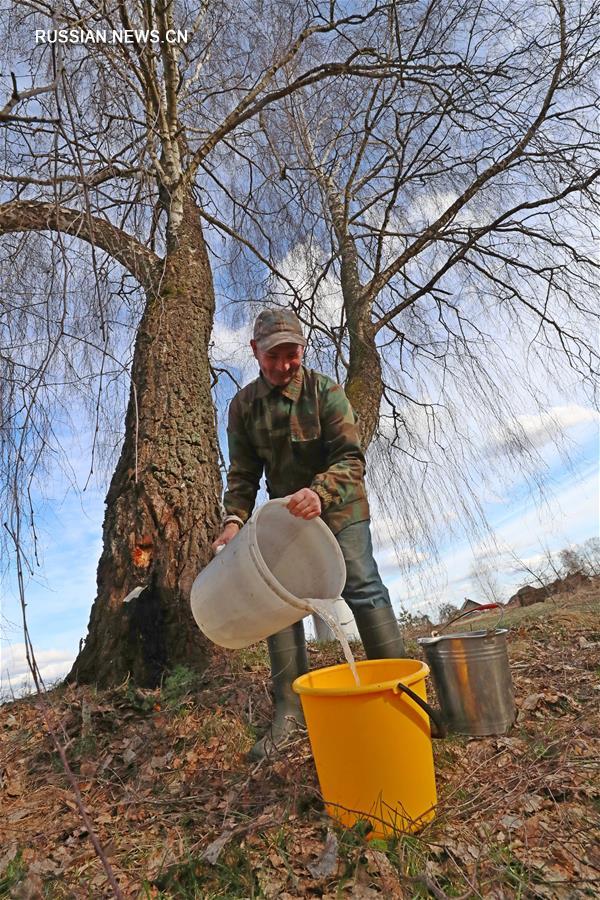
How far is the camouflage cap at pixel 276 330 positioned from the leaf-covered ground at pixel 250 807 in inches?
63.5

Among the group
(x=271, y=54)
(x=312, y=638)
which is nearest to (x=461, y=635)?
(x=312, y=638)

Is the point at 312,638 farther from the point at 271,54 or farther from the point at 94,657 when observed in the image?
the point at 271,54

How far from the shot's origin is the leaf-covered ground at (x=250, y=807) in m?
1.65

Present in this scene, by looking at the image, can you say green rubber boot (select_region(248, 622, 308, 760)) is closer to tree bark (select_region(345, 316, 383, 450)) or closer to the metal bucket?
the metal bucket

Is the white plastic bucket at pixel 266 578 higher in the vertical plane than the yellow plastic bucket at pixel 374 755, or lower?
higher

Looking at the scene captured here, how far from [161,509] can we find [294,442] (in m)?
1.05

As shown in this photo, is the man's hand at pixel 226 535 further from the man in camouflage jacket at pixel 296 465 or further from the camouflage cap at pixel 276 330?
the camouflage cap at pixel 276 330

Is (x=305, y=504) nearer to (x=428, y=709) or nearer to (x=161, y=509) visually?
(x=428, y=709)

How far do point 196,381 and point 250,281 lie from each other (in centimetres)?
200

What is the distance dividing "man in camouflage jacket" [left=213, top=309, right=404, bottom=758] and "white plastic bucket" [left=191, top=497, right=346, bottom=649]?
18 centimetres

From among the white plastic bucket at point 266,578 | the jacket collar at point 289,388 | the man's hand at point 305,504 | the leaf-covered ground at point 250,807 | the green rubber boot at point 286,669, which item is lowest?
the leaf-covered ground at point 250,807

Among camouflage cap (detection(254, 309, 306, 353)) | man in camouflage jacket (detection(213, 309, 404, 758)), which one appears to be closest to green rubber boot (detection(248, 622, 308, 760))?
man in camouflage jacket (detection(213, 309, 404, 758))

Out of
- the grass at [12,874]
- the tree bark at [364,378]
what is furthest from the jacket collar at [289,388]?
the grass at [12,874]

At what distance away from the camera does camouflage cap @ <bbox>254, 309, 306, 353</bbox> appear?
249 centimetres
